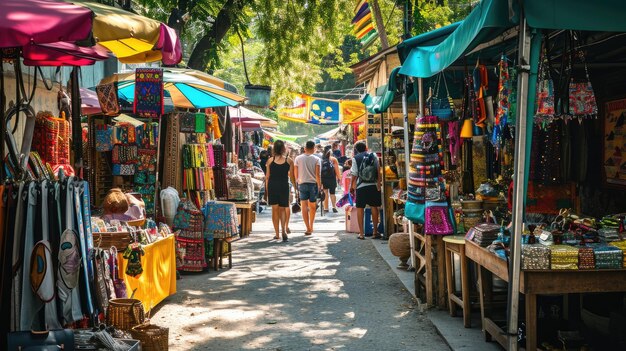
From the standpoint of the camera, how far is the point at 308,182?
1677cm

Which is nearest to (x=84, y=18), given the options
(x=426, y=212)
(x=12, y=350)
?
(x=12, y=350)

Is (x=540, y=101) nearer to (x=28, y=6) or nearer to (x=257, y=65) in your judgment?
(x=28, y=6)

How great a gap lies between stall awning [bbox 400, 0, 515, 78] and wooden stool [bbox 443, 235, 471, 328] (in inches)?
72.5

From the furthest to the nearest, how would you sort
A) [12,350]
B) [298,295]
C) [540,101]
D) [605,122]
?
1. [298,295]
2. [605,122]
3. [540,101]
4. [12,350]

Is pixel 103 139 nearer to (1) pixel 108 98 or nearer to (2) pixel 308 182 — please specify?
(1) pixel 108 98

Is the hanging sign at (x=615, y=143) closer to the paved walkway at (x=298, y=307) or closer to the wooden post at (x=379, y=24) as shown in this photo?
the paved walkway at (x=298, y=307)

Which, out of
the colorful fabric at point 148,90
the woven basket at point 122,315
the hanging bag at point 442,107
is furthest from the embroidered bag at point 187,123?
the woven basket at point 122,315

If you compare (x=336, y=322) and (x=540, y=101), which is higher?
(x=540, y=101)

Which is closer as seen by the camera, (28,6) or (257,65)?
(28,6)

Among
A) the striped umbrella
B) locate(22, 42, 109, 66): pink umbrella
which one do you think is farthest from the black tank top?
locate(22, 42, 109, 66): pink umbrella

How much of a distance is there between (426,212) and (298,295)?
8.02 ft

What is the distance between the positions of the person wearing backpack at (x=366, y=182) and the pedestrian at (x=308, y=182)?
117cm

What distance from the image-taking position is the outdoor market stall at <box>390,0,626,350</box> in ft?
18.4

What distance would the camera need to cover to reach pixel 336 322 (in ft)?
28.4
